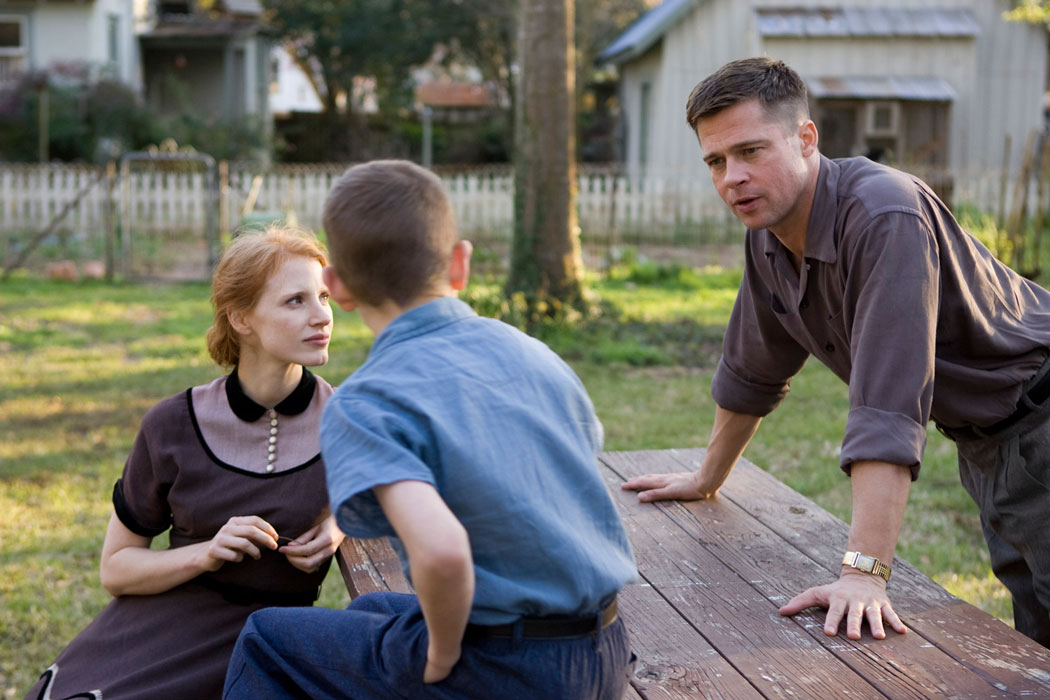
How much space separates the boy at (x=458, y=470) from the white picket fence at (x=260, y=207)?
13266 millimetres

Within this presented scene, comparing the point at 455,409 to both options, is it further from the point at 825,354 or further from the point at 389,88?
the point at 389,88

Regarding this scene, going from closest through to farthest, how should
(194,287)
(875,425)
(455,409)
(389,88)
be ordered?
1. (455,409)
2. (875,425)
3. (194,287)
4. (389,88)

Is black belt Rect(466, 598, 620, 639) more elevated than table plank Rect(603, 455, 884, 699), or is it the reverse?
black belt Rect(466, 598, 620, 639)

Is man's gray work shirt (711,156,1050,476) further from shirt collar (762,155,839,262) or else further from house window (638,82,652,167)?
house window (638,82,652,167)

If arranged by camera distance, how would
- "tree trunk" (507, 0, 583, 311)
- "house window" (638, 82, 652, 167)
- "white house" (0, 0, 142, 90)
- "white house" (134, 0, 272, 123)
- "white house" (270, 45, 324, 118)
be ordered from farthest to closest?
1. "white house" (270, 45, 324, 118)
2. "white house" (134, 0, 272, 123)
3. "house window" (638, 82, 652, 167)
4. "white house" (0, 0, 142, 90)
5. "tree trunk" (507, 0, 583, 311)

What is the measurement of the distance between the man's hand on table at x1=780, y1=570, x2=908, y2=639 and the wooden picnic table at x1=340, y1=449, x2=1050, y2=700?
2 centimetres

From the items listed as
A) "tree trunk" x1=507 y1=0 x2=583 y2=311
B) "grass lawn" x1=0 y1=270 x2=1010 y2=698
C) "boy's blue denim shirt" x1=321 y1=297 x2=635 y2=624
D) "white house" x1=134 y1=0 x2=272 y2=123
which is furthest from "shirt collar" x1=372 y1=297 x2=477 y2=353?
"white house" x1=134 y1=0 x2=272 y2=123

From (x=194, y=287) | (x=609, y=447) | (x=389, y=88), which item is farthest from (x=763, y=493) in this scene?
(x=389, y=88)

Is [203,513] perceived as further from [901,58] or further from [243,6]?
[243,6]

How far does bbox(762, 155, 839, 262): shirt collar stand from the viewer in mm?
2598

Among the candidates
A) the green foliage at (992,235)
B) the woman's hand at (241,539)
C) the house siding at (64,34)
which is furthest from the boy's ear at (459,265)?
the house siding at (64,34)

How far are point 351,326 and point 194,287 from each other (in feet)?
10.7

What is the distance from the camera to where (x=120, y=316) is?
1086 cm

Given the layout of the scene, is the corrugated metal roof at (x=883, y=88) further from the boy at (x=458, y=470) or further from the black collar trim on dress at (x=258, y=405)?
the boy at (x=458, y=470)
